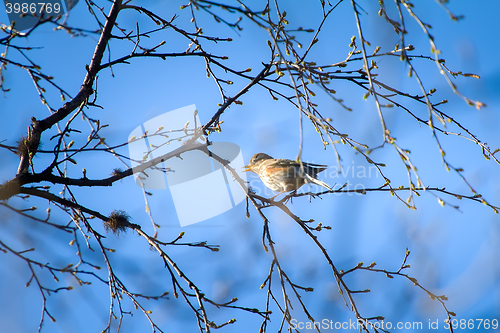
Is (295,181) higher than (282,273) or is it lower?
higher

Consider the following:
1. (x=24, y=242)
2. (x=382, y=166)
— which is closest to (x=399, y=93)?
(x=382, y=166)

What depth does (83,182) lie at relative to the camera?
10.6 ft

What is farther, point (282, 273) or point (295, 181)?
point (295, 181)

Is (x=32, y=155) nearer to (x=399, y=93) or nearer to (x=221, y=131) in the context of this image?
(x=221, y=131)

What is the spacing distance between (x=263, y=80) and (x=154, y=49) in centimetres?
112

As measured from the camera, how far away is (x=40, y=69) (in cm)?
318

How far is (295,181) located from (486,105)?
10.8 feet

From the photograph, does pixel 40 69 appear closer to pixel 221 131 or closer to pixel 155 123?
pixel 155 123

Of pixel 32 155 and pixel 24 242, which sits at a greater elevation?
pixel 32 155

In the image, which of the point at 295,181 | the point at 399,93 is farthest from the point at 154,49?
the point at 295,181

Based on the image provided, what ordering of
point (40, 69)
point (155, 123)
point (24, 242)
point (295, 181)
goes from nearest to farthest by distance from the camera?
point (24, 242), point (40, 69), point (155, 123), point (295, 181)

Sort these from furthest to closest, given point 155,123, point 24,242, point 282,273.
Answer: point 155,123 → point 282,273 → point 24,242

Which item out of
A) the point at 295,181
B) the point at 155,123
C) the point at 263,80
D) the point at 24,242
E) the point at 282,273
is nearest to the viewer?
the point at 24,242

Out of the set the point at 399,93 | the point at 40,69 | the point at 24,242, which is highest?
the point at 40,69
